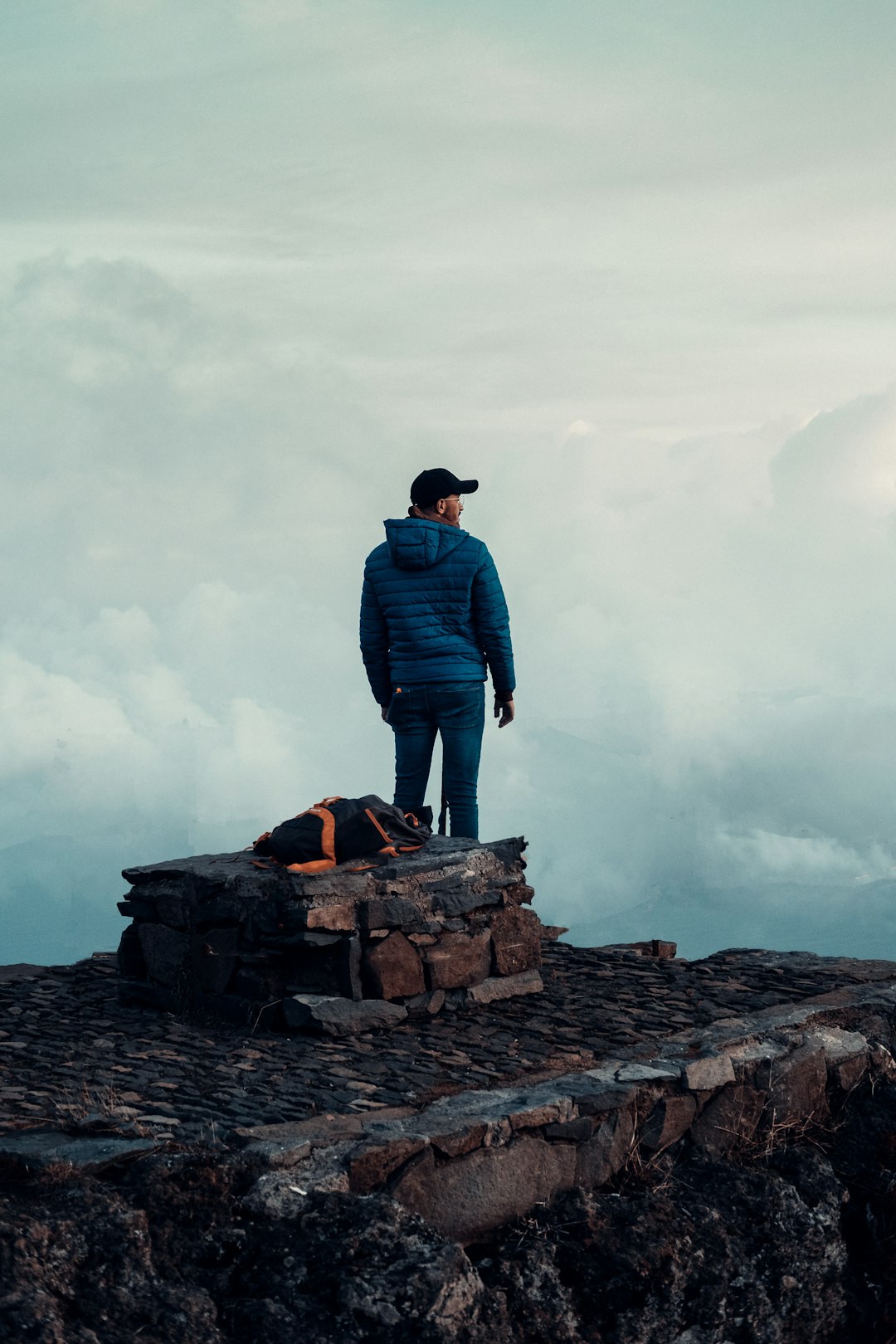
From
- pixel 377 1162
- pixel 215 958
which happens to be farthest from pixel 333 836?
pixel 377 1162

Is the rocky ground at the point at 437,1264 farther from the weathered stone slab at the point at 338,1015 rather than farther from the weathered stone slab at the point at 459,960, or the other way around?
the weathered stone slab at the point at 459,960

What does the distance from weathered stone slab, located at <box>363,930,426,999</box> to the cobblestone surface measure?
0.85ft

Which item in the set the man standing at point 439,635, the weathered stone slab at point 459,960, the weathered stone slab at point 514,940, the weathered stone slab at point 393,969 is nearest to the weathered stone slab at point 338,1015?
the weathered stone slab at point 393,969

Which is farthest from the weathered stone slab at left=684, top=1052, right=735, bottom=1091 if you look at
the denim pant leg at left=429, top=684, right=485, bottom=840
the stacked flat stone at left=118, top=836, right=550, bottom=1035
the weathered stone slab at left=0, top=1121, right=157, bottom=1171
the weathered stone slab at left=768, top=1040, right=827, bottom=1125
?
the denim pant leg at left=429, top=684, right=485, bottom=840

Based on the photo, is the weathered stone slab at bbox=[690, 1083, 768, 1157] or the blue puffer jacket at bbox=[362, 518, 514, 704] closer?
the weathered stone slab at bbox=[690, 1083, 768, 1157]

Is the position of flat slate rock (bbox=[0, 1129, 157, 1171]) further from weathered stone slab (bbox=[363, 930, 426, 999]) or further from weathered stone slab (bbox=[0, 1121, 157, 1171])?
weathered stone slab (bbox=[363, 930, 426, 999])

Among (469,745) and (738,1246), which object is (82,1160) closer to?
(738,1246)

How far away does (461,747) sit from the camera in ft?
34.9

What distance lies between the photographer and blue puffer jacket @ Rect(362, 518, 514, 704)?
10.4 meters

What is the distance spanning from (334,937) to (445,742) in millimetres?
2268

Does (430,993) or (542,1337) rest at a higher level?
(430,993)

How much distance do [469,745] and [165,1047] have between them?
344 centimetres

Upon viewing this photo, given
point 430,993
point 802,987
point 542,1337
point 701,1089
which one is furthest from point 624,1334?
point 802,987

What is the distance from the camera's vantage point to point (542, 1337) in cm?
618
